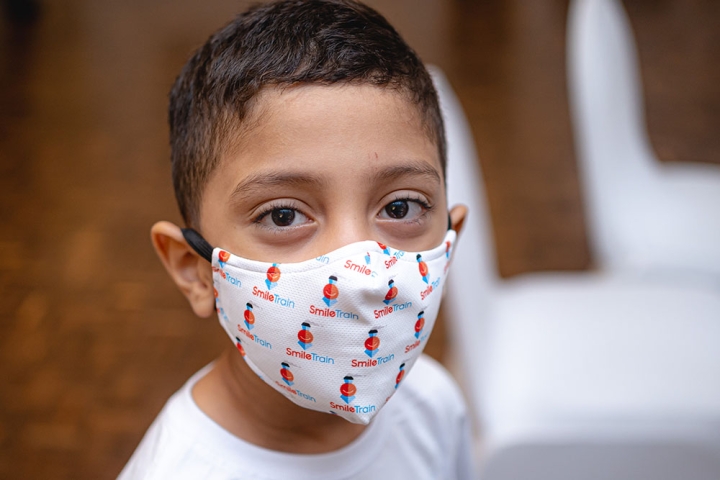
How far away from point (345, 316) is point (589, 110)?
1549 millimetres

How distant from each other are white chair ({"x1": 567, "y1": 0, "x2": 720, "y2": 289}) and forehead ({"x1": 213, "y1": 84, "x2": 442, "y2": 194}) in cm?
143

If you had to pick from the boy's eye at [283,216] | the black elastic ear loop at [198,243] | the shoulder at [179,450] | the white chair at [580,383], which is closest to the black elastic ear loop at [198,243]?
the black elastic ear loop at [198,243]

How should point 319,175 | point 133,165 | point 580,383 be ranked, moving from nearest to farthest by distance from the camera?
point 319,175 < point 580,383 < point 133,165

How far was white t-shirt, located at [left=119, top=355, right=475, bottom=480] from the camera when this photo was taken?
39.4 inches

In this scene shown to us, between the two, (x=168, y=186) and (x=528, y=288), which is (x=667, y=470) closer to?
(x=528, y=288)

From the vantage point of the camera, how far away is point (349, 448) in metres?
1.08

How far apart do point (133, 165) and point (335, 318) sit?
3.10 metres

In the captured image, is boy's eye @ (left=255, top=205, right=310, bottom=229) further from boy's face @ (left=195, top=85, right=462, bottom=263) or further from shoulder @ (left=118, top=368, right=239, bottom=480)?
shoulder @ (left=118, top=368, right=239, bottom=480)

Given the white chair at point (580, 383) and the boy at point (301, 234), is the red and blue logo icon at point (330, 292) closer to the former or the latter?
the boy at point (301, 234)

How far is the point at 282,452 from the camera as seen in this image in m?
1.04

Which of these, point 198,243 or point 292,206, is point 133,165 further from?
point 292,206

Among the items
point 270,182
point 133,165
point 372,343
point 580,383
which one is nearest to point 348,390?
point 372,343

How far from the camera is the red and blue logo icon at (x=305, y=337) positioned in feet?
3.03

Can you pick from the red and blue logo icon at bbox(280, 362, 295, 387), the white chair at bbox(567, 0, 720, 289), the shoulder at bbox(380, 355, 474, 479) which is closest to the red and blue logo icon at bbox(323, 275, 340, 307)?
the red and blue logo icon at bbox(280, 362, 295, 387)
